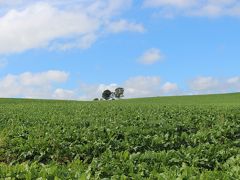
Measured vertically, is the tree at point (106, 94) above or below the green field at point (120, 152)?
above

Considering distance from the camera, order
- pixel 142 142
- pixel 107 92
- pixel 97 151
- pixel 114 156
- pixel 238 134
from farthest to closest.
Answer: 1. pixel 107 92
2. pixel 238 134
3. pixel 142 142
4. pixel 97 151
5. pixel 114 156

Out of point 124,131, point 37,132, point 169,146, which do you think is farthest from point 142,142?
point 37,132

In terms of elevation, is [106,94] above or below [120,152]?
above

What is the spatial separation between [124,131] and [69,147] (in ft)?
8.85

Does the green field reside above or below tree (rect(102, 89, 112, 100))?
below

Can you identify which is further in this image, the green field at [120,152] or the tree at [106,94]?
the tree at [106,94]

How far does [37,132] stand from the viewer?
14625 millimetres

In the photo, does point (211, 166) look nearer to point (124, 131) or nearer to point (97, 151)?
point (97, 151)

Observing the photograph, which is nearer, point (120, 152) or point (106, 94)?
point (120, 152)

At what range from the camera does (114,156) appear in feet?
29.8

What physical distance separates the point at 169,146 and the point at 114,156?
4405 mm

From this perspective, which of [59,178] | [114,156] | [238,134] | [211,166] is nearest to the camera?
[59,178]

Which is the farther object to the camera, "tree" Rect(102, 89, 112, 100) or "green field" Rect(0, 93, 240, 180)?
"tree" Rect(102, 89, 112, 100)

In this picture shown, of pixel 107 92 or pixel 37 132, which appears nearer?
pixel 37 132
